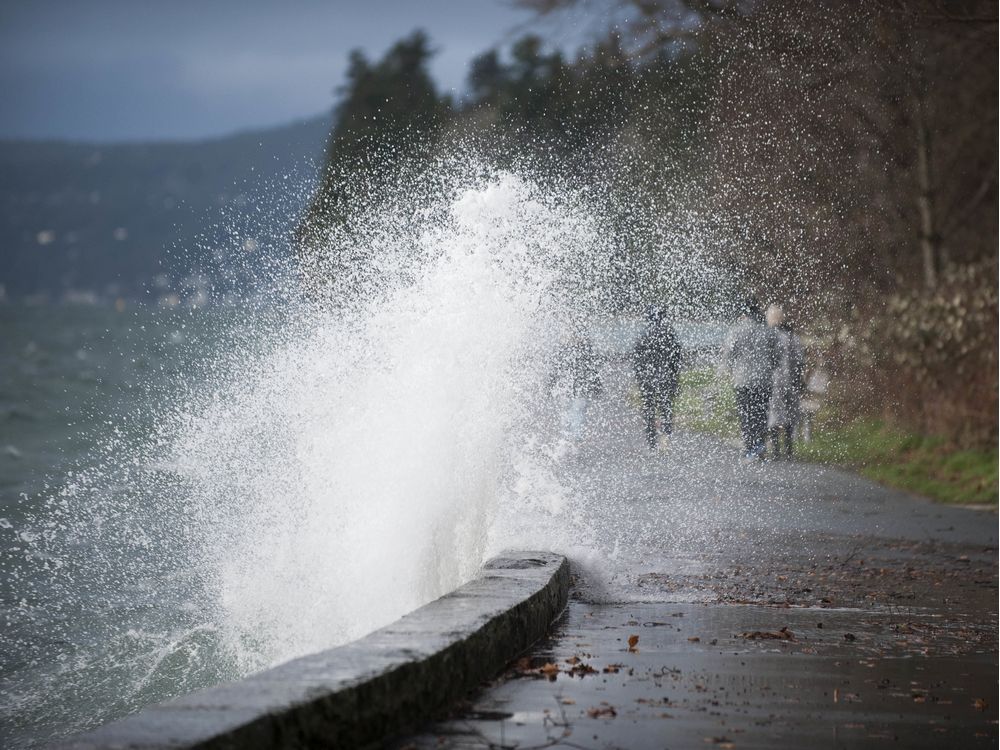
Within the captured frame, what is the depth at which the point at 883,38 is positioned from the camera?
16.1 meters

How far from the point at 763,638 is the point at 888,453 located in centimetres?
1099

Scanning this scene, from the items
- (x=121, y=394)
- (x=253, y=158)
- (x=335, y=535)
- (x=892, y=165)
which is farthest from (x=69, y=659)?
(x=121, y=394)

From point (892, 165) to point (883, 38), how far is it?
12.4 feet

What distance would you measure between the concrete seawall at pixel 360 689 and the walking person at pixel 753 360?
40.4 feet

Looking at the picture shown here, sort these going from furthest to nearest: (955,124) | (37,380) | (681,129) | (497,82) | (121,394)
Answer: (37,380) < (121,394) < (497,82) < (681,129) < (955,124)

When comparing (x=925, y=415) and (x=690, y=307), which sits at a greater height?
(x=690, y=307)

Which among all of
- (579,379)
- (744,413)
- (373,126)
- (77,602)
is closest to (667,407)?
(744,413)

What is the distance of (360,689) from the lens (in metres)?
4.09

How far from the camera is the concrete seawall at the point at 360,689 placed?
3.55 metres

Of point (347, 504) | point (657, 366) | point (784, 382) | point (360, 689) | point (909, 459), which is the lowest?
point (360, 689)

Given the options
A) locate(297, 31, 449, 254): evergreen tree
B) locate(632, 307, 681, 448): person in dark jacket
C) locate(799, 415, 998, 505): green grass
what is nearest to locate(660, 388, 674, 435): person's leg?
locate(632, 307, 681, 448): person in dark jacket

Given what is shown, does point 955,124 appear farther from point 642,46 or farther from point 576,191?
point 576,191

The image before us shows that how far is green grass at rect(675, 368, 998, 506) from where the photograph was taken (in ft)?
46.7

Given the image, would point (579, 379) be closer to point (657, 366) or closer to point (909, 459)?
point (657, 366)
